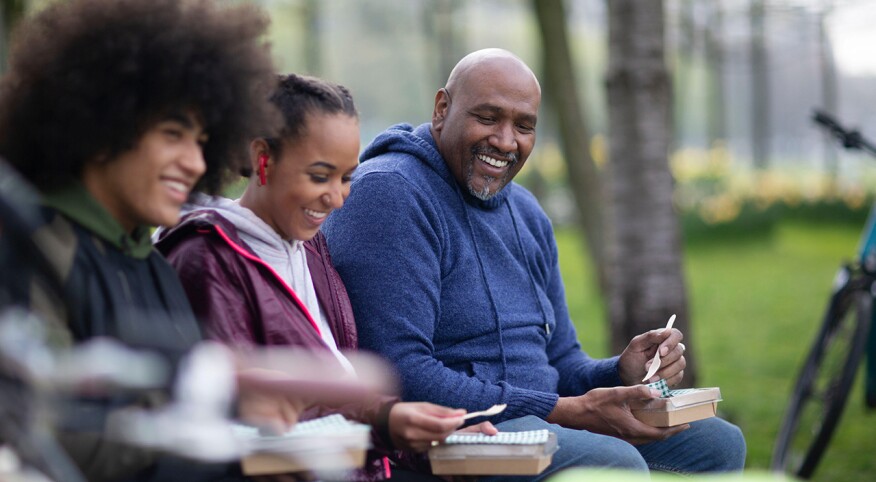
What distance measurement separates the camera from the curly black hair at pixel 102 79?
2178mm

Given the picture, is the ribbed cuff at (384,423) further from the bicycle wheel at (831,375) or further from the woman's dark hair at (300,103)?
the bicycle wheel at (831,375)

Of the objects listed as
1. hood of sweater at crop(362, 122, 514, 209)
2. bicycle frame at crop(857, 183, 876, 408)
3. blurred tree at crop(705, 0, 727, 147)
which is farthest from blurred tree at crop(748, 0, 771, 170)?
hood of sweater at crop(362, 122, 514, 209)

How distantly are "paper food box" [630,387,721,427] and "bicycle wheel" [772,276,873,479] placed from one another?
2089 millimetres

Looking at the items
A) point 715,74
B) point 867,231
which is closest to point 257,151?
point 867,231

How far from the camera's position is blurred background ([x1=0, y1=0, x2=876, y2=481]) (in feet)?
18.2

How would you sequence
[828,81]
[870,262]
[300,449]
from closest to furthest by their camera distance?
[300,449] → [870,262] → [828,81]

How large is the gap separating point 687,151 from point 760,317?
329 inches

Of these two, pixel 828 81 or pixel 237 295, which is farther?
pixel 828 81

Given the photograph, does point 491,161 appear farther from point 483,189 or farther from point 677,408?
point 677,408

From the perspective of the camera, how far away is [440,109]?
3520 mm

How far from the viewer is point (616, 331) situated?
5602 millimetres

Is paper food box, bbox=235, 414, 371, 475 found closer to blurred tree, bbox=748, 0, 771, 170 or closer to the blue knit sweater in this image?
the blue knit sweater

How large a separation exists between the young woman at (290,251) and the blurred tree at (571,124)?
6972 mm

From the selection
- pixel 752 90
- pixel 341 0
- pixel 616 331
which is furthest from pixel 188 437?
pixel 341 0
